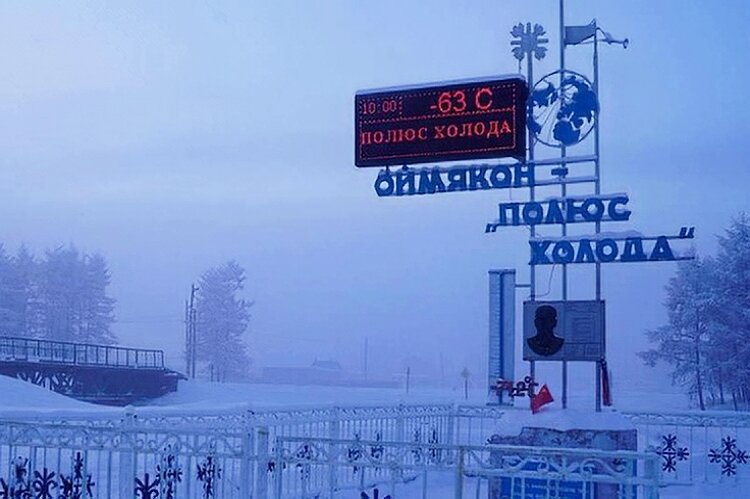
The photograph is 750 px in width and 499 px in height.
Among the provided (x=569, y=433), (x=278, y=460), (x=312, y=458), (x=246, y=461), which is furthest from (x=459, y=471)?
(x=569, y=433)

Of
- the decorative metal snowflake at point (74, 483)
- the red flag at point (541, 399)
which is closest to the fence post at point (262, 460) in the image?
the decorative metal snowflake at point (74, 483)

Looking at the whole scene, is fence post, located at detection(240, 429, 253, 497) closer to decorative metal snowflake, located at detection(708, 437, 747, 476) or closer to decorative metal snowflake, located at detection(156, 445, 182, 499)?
decorative metal snowflake, located at detection(156, 445, 182, 499)


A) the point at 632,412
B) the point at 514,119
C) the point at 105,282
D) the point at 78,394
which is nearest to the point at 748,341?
the point at 632,412

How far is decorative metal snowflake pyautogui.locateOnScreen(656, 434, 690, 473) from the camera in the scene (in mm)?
17844

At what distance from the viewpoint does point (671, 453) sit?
703 inches

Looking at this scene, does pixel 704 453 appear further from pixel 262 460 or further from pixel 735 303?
pixel 735 303

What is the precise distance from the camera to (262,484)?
29.8 ft

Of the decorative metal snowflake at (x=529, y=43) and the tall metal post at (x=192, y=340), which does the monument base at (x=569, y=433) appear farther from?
the tall metal post at (x=192, y=340)

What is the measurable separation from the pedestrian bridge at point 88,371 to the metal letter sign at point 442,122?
98.6 ft

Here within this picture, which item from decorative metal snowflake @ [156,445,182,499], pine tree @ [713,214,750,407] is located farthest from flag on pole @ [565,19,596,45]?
pine tree @ [713,214,750,407]

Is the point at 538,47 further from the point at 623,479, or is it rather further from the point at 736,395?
the point at 736,395

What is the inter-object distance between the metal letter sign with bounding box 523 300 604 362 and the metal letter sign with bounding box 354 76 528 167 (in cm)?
235

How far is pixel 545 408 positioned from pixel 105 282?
6663 cm

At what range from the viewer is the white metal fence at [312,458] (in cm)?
747
